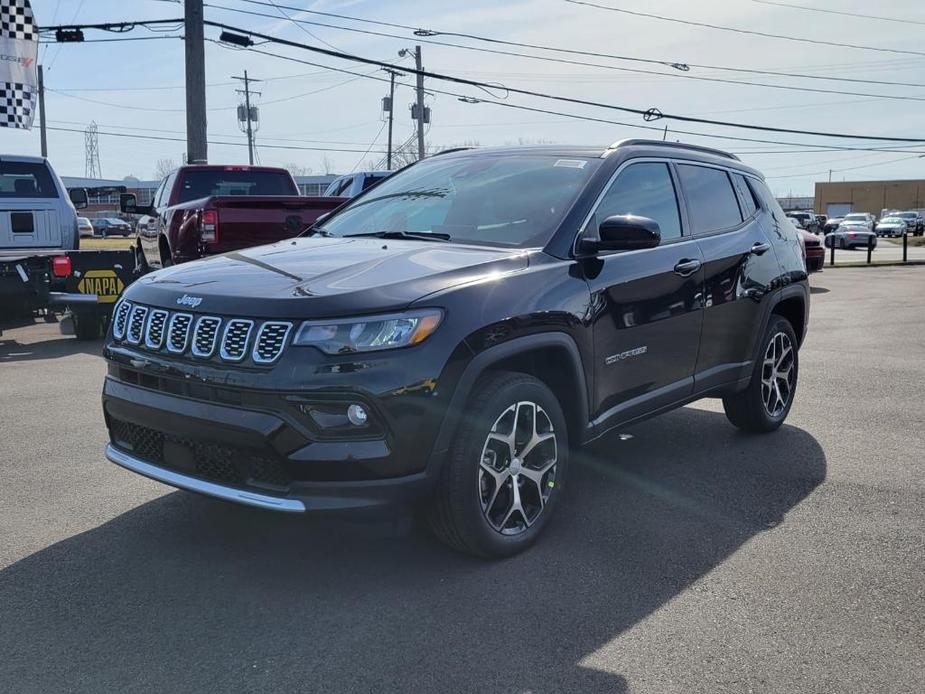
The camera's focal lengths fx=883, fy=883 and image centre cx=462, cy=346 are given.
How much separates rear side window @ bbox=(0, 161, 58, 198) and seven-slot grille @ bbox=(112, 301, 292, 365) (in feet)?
26.6

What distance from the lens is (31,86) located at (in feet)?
54.9

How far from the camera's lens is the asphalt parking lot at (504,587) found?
116 inches

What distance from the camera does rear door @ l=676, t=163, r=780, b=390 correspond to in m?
5.14

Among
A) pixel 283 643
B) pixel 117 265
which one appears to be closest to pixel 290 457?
pixel 283 643

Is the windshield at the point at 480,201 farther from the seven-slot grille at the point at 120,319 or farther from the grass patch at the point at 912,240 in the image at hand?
the grass patch at the point at 912,240

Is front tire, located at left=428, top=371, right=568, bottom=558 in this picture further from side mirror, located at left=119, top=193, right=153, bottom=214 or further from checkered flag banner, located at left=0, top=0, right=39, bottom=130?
checkered flag banner, located at left=0, top=0, right=39, bottom=130

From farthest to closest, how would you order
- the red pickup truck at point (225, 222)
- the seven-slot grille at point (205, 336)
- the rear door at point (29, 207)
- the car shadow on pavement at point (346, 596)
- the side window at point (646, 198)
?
the rear door at point (29, 207), the red pickup truck at point (225, 222), the side window at point (646, 198), the seven-slot grille at point (205, 336), the car shadow on pavement at point (346, 596)

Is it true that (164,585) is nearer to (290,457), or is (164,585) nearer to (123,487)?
(290,457)

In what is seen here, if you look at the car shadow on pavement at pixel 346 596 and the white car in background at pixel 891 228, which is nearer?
the car shadow on pavement at pixel 346 596

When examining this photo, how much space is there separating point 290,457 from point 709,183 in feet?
11.2

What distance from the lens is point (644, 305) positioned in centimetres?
450

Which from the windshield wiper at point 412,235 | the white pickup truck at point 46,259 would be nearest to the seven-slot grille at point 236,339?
the windshield wiper at point 412,235

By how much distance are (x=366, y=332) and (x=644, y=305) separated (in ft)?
5.79

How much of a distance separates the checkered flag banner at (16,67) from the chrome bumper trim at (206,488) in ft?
49.0
